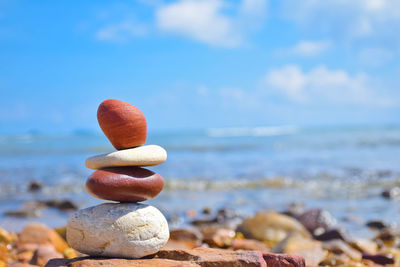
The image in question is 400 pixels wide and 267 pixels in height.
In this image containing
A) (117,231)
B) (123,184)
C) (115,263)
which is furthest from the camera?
(123,184)

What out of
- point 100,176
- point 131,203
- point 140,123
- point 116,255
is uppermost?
point 140,123

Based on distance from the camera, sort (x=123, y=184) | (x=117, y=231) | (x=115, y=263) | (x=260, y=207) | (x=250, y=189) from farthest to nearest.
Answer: (x=250, y=189), (x=260, y=207), (x=123, y=184), (x=117, y=231), (x=115, y=263)

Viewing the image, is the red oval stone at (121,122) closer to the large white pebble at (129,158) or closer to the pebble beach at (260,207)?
the large white pebble at (129,158)

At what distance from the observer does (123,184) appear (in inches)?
164

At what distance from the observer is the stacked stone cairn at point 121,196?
13.5 ft

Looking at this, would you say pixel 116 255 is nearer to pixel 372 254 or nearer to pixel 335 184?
pixel 372 254

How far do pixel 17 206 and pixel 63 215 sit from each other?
2094 millimetres

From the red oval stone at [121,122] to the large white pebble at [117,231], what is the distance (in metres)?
A: 0.67

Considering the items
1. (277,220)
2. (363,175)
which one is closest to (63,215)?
(277,220)

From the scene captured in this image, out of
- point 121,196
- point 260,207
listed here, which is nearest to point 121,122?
point 121,196

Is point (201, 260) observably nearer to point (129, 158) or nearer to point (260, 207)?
point (129, 158)

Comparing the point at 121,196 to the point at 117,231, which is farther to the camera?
the point at 121,196

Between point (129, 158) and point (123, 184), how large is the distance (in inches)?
10.2

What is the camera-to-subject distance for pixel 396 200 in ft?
40.6
